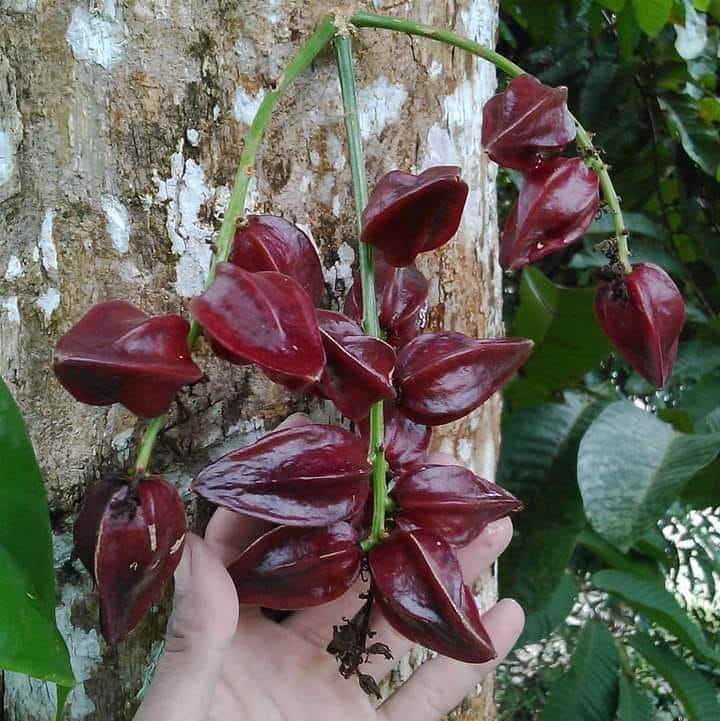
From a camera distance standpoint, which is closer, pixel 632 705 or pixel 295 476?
pixel 295 476

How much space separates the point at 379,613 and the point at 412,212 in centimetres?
37

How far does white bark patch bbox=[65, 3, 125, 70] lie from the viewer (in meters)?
0.68

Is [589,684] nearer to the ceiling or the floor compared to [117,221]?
nearer to the floor

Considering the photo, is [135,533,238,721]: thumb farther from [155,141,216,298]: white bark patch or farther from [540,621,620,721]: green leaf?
[540,621,620,721]: green leaf

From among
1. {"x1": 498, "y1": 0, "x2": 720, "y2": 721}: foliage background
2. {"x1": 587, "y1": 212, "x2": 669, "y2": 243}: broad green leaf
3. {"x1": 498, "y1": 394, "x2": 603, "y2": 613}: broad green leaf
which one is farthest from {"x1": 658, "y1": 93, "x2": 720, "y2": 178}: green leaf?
{"x1": 498, "y1": 394, "x2": 603, "y2": 613}: broad green leaf

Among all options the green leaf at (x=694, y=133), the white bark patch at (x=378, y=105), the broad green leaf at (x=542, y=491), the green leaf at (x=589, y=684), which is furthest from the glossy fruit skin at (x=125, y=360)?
the green leaf at (x=694, y=133)

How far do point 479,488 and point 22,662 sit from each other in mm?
325

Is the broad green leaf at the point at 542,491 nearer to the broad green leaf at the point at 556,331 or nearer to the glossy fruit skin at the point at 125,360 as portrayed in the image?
the broad green leaf at the point at 556,331

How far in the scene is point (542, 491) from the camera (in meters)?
1.28

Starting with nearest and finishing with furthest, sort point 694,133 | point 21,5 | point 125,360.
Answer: point 125,360
point 21,5
point 694,133

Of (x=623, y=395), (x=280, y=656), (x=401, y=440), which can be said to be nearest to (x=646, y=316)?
(x=401, y=440)

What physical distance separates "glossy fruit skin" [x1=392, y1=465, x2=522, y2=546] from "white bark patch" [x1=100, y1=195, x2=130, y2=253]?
300 mm

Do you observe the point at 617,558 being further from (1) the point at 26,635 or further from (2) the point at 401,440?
(1) the point at 26,635

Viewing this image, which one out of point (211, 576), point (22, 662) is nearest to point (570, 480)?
point (211, 576)
